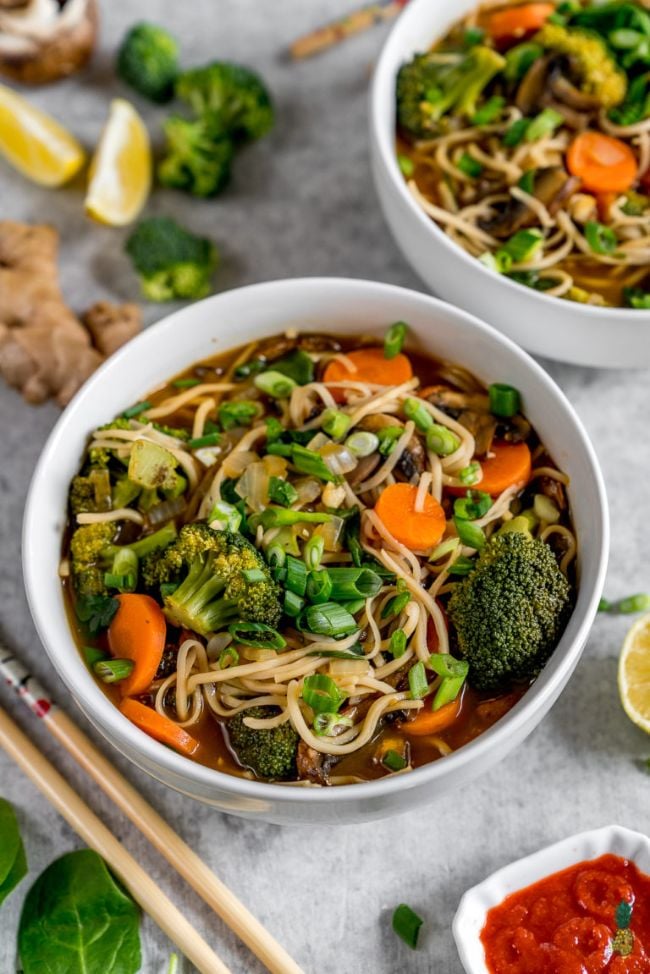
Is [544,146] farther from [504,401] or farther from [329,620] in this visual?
[329,620]

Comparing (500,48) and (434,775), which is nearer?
(434,775)

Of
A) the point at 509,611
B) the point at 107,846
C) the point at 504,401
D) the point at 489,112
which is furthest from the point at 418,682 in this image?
the point at 489,112

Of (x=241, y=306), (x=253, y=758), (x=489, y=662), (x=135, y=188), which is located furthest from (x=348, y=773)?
(x=135, y=188)

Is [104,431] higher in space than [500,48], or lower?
lower

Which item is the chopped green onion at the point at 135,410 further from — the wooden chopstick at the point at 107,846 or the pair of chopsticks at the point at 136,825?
the wooden chopstick at the point at 107,846

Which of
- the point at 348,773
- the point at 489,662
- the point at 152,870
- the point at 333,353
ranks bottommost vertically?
the point at 152,870

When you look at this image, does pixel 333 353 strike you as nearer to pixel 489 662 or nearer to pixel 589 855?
pixel 489 662

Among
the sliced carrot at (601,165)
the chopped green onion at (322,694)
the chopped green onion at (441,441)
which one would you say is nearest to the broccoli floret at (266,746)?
the chopped green onion at (322,694)
